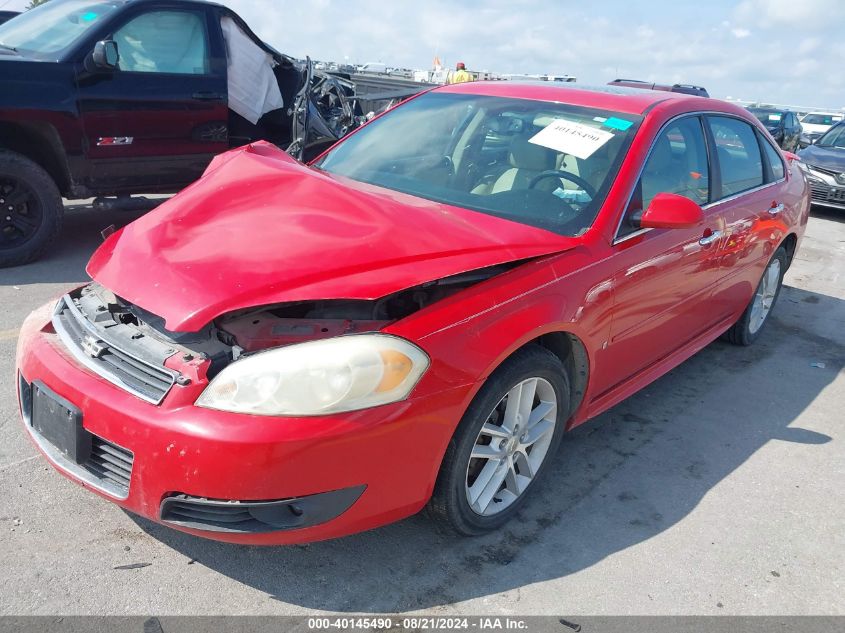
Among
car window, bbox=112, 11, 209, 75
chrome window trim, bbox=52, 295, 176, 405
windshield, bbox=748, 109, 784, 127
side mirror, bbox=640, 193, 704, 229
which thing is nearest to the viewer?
chrome window trim, bbox=52, 295, 176, 405

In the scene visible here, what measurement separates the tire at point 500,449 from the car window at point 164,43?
457 cm

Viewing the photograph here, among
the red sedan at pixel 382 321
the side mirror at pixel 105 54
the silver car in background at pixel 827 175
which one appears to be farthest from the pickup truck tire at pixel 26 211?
the silver car in background at pixel 827 175

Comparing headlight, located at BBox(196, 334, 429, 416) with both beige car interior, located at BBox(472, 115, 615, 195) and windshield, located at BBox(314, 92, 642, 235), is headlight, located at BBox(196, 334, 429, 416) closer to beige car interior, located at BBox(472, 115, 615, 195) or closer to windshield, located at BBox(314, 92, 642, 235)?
windshield, located at BBox(314, 92, 642, 235)

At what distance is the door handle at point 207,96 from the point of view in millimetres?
6027

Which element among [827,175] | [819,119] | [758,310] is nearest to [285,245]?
[758,310]

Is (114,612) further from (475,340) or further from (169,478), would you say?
(475,340)

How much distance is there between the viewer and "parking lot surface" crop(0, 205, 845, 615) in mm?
2354

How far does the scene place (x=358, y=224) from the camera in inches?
103

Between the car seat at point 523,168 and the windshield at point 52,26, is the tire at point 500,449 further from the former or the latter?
the windshield at point 52,26

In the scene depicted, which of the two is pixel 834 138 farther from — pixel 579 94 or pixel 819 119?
pixel 819 119

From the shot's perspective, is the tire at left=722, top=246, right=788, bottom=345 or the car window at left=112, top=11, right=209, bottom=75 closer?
the tire at left=722, top=246, right=788, bottom=345

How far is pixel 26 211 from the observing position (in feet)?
17.5

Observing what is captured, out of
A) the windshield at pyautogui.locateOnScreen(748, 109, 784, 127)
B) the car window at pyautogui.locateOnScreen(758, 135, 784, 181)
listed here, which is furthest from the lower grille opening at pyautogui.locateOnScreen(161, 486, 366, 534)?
the windshield at pyautogui.locateOnScreen(748, 109, 784, 127)

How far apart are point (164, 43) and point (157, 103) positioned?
547mm
